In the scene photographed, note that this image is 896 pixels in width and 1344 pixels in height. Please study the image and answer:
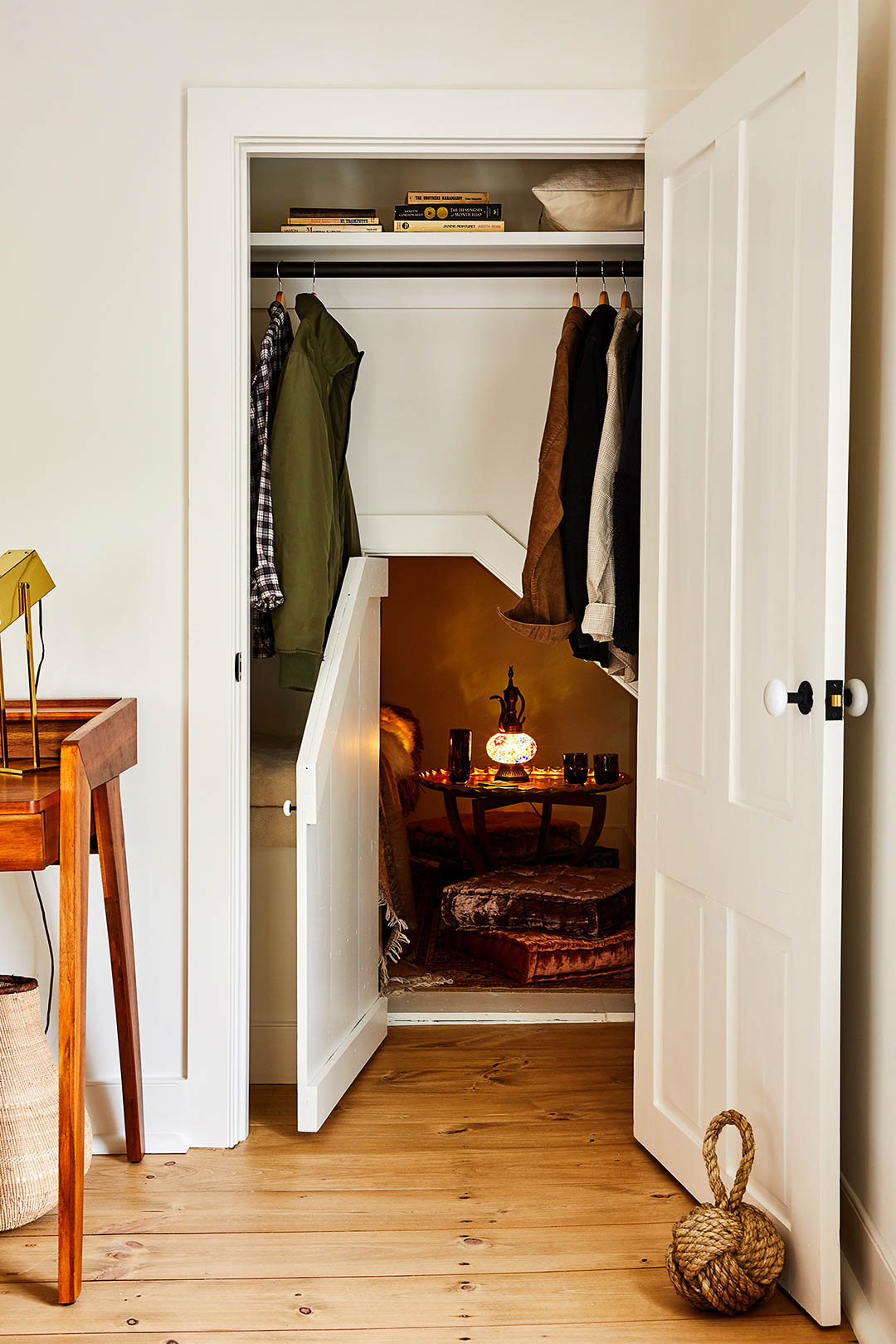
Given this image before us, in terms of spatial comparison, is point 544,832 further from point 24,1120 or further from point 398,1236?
point 24,1120

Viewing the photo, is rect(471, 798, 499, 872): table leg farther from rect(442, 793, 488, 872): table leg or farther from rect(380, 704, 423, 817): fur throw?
rect(380, 704, 423, 817): fur throw

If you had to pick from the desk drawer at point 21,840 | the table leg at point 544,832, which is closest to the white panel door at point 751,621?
the desk drawer at point 21,840

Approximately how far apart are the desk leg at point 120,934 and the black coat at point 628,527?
114 cm

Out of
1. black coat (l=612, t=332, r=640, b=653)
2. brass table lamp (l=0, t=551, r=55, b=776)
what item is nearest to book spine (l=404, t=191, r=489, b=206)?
black coat (l=612, t=332, r=640, b=653)

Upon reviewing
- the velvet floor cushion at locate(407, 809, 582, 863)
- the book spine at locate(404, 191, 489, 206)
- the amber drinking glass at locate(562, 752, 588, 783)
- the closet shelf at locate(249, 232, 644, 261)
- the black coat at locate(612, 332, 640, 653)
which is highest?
the book spine at locate(404, 191, 489, 206)

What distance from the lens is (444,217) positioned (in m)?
2.71

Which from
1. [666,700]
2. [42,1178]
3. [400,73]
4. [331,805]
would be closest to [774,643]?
[666,700]

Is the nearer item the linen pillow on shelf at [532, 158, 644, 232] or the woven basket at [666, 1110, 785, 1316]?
the woven basket at [666, 1110, 785, 1316]

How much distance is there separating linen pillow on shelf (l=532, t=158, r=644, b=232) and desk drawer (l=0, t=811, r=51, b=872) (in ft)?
6.19

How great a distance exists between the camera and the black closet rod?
276 centimetres

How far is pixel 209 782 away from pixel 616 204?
5.52ft

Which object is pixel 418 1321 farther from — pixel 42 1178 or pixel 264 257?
pixel 264 257

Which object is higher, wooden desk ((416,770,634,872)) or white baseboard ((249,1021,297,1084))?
wooden desk ((416,770,634,872))

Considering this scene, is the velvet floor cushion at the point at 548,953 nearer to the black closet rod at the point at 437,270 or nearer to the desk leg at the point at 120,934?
the desk leg at the point at 120,934
